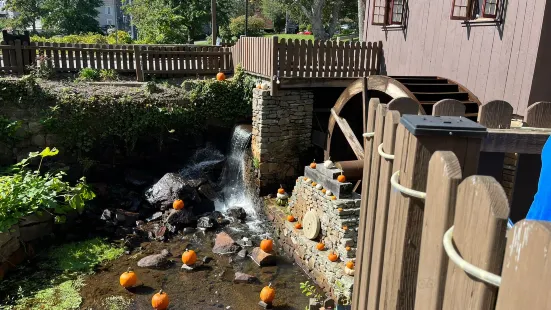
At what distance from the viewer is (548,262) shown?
76 centimetres

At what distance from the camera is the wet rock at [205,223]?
863cm

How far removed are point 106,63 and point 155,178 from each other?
366 centimetres

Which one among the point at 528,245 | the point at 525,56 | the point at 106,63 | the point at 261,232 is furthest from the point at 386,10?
the point at 528,245

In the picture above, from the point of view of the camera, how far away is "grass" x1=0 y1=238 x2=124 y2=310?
605cm

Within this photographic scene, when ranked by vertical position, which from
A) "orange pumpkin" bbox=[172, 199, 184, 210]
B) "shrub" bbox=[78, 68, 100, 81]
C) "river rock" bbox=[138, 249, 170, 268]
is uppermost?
"shrub" bbox=[78, 68, 100, 81]

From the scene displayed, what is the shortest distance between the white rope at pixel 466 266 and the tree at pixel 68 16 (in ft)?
119

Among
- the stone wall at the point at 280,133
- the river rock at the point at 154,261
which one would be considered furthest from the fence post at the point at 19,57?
the river rock at the point at 154,261

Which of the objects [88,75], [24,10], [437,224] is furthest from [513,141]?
[24,10]

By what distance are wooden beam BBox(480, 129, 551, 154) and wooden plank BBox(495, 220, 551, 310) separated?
133 centimetres

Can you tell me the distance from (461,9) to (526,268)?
23.7 feet

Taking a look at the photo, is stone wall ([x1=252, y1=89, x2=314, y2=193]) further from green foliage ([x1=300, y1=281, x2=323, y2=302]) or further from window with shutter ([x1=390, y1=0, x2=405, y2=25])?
green foliage ([x1=300, y1=281, x2=323, y2=302])

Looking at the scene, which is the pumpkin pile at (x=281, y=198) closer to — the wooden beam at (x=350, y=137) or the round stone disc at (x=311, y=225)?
the round stone disc at (x=311, y=225)

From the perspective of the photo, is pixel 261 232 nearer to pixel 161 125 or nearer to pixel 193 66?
pixel 161 125

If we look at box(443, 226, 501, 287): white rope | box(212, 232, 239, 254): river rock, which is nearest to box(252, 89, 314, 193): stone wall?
box(212, 232, 239, 254): river rock
